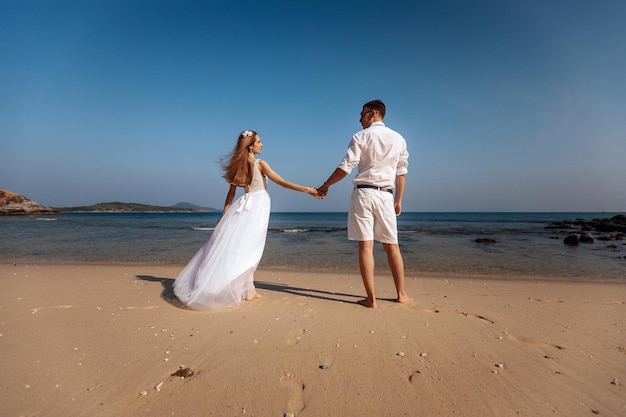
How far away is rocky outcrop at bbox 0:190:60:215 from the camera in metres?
46.6

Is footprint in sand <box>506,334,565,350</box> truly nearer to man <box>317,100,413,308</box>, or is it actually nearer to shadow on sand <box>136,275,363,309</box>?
man <box>317,100,413,308</box>

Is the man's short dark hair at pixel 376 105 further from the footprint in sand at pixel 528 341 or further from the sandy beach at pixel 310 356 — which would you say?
the footprint in sand at pixel 528 341

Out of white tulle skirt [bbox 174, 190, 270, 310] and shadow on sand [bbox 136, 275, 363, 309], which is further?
shadow on sand [bbox 136, 275, 363, 309]

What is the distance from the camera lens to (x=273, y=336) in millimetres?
3098

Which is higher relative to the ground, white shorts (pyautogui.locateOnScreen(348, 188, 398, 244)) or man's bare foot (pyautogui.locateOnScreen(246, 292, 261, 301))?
white shorts (pyautogui.locateOnScreen(348, 188, 398, 244))

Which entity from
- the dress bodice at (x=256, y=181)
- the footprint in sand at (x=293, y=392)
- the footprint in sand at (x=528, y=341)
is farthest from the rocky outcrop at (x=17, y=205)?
the footprint in sand at (x=528, y=341)

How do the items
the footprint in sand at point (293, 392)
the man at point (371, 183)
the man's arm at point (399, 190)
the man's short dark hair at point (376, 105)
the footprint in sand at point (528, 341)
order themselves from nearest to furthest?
the footprint in sand at point (293, 392), the footprint in sand at point (528, 341), the man at point (371, 183), the man's short dark hair at point (376, 105), the man's arm at point (399, 190)

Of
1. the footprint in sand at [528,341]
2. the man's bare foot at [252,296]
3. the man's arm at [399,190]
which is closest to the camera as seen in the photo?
the footprint in sand at [528,341]

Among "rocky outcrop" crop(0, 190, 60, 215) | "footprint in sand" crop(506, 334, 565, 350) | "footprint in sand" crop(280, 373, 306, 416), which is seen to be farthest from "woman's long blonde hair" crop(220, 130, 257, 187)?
"rocky outcrop" crop(0, 190, 60, 215)

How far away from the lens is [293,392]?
217cm

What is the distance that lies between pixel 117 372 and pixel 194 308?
1.52 meters

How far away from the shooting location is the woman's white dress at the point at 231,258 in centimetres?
400

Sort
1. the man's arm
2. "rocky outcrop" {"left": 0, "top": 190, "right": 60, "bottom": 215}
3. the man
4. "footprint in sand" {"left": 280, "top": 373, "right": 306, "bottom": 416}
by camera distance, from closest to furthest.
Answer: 1. "footprint in sand" {"left": 280, "top": 373, "right": 306, "bottom": 416}
2. the man
3. the man's arm
4. "rocky outcrop" {"left": 0, "top": 190, "right": 60, "bottom": 215}

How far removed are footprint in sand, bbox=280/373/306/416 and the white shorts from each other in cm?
202
